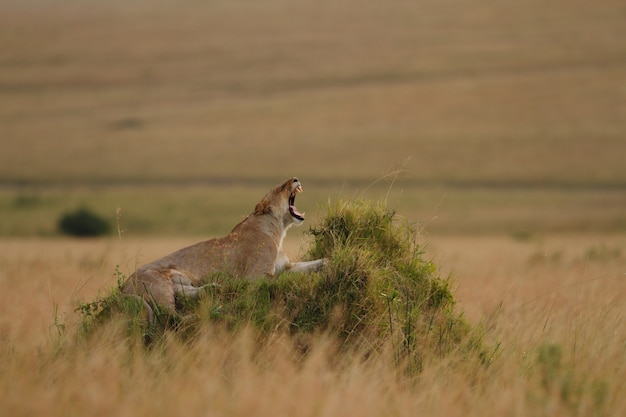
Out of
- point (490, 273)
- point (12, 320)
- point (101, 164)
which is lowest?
point (101, 164)

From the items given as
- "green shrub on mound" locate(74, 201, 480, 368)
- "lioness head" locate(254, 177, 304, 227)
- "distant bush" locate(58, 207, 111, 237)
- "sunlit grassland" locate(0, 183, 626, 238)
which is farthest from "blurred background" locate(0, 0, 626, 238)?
"green shrub on mound" locate(74, 201, 480, 368)

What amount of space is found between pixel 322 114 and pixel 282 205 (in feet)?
235

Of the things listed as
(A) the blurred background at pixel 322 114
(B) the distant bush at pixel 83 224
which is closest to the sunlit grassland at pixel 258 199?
(A) the blurred background at pixel 322 114

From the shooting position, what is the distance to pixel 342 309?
7.21 m

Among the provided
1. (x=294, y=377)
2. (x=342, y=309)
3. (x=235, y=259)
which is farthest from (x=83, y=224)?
(x=294, y=377)

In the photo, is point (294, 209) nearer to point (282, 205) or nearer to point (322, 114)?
point (282, 205)

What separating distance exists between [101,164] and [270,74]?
103ft

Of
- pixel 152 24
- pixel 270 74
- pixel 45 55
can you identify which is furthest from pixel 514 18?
pixel 45 55

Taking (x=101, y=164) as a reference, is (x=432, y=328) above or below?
above

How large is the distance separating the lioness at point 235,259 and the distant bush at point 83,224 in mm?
36338

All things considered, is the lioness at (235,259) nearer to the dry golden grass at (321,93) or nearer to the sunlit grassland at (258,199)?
the sunlit grassland at (258,199)

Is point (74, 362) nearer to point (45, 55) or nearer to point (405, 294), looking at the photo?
point (405, 294)

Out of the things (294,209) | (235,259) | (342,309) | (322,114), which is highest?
(294,209)

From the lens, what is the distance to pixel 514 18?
112 m
